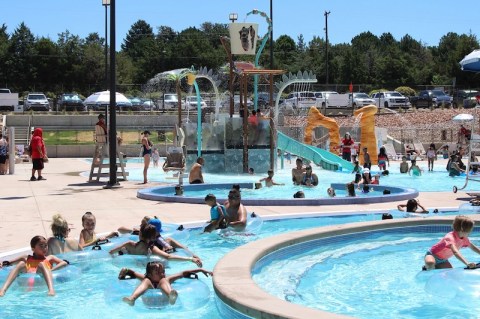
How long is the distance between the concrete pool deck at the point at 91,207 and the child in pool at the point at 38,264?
5.77 ft

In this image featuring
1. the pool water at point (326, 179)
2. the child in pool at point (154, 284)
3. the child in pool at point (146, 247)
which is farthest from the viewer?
the pool water at point (326, 179)

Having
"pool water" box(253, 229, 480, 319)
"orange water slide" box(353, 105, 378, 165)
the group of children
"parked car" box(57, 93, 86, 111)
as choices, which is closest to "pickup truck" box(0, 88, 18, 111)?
"parked car" box(57, 93, 86, 111)

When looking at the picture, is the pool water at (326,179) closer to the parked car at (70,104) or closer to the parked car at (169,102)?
the parked car at (169,102)

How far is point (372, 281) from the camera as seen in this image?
9367 mm

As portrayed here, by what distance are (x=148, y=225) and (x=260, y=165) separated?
15.8 meters

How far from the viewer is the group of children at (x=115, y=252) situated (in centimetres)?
768

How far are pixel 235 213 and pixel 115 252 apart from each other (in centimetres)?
A: 270

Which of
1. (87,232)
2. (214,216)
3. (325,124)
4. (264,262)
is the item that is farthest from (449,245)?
(325,124)

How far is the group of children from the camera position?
25.2 feet

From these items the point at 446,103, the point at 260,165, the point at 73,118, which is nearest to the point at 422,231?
the point at 260,165

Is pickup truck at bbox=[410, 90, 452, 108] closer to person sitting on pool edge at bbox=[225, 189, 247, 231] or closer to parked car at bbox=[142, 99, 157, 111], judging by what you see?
parked car at bbox=[142, 99, 157, 111]

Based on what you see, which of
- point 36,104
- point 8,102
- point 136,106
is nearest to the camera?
point 8,102

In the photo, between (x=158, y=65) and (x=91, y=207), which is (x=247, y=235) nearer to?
(x=91, y=207)

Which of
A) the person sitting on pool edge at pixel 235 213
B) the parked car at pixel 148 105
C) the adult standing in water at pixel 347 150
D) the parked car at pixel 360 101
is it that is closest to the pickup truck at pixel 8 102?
the parked car at pixel 148 105
